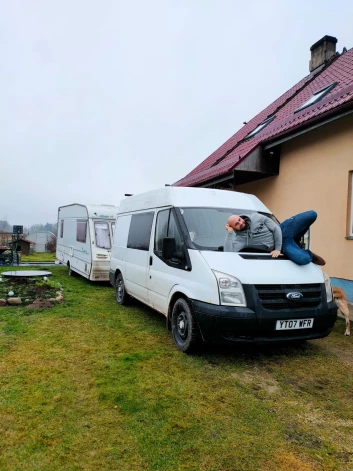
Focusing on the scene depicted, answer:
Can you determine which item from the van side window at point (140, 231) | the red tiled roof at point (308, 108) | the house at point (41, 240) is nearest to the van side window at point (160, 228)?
the van side window at point (140, 231)

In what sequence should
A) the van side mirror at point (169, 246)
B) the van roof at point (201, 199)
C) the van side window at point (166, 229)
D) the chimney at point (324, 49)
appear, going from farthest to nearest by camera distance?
1. the chimney at point (324, 49)
2. the van roof at point (201, 199)
3. the van side window at point (166, 229)
4. the van side mirror at point (169, 246)

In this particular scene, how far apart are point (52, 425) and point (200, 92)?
16.2 metres

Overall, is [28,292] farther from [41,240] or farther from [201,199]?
[41,240]

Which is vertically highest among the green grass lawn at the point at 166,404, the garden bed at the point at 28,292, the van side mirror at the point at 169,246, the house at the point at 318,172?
A: the house at the point at 318,172

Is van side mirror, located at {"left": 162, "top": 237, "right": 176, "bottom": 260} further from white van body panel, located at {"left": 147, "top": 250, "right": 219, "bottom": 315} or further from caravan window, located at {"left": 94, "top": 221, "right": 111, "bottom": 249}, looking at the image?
caravan window, located at {"left": 94, "top": 221, "right": 111, "bottom": 249}

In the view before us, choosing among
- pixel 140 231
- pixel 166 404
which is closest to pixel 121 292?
pixel 140 231

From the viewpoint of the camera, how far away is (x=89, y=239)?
34.3 ft

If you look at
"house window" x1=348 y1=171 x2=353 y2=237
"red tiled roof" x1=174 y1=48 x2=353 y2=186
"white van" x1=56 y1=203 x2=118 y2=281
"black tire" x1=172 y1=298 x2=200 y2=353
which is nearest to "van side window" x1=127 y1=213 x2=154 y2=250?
"black tire" x1=172 y1=298 x2=200 y2=353

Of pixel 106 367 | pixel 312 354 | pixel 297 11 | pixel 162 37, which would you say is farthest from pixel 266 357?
pixel 162 37

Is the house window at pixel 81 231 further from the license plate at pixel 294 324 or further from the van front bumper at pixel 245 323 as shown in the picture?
the license plate at pixel 294 324

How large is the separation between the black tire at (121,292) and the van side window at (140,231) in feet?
2.96

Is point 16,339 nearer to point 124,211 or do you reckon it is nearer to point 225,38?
point 124,211

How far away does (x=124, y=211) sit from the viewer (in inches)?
321

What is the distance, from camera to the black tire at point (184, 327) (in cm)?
448
